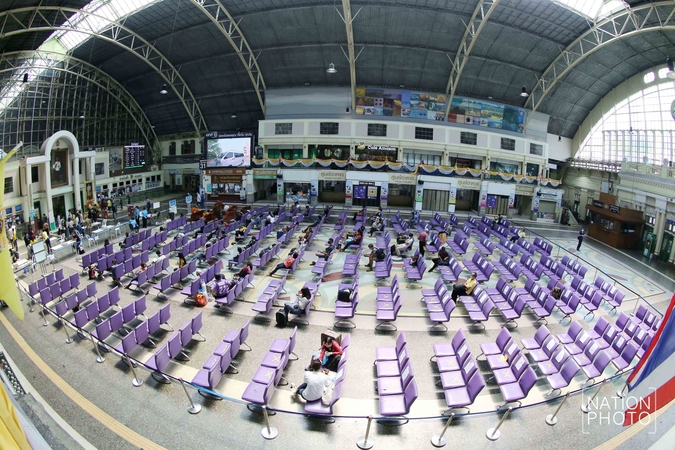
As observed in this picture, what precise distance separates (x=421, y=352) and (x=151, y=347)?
6.97 meters

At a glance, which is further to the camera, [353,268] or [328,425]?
[353,268]

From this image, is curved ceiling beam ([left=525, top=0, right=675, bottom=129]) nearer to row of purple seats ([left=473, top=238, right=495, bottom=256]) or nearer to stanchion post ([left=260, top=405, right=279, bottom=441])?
row of purple seats ([left=473, top=238, right=495, bottom=256])

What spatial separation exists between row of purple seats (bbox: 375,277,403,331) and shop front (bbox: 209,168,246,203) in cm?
2411

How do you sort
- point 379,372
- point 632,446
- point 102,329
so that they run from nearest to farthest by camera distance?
point 632,446, point 379,372, point 102,329

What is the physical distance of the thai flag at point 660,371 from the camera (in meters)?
3.45

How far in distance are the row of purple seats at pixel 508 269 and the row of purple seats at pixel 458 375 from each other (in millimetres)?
7650

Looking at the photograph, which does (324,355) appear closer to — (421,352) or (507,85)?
(421,352)

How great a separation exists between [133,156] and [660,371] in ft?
138

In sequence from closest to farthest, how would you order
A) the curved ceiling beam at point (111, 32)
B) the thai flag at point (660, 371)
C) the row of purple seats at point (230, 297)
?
the thai flag at point (660, 371)
the row of purple seats at point (230, 297)
the curved ceiling beam at point (111, 32)

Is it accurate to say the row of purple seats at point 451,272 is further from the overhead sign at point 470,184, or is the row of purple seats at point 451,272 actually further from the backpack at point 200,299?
the overhead sign at point 470,184

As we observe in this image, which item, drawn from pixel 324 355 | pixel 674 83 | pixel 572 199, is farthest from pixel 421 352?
pixel 572 199

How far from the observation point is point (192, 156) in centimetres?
4278

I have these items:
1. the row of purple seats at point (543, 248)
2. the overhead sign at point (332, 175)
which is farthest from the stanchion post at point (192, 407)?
the overhead sign at point (332, 175)

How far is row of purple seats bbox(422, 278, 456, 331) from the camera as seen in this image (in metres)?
10.7
